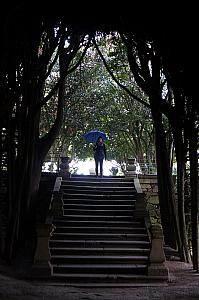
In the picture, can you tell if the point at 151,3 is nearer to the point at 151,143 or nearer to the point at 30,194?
the point at 30,194

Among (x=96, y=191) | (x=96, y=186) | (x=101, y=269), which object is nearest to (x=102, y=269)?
(x=101, y=269)

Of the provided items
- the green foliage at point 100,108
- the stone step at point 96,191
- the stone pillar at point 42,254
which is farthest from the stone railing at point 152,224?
the green foliage at point 100,108

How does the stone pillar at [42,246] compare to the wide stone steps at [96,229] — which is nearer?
the stone pillar at [42,246]

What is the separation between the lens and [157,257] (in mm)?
10086

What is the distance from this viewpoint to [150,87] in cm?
1201

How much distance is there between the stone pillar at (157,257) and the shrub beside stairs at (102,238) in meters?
0.02

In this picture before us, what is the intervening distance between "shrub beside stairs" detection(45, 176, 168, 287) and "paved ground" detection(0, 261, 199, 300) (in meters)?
0.61

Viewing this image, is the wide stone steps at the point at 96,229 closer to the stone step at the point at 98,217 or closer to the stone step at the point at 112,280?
the stone step at the point at 98,217

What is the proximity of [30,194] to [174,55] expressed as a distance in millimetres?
5774

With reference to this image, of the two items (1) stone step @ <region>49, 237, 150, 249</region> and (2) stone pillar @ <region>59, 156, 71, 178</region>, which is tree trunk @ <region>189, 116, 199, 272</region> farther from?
(2) stone pillar @ <region>59, 156, 71, 178</region>

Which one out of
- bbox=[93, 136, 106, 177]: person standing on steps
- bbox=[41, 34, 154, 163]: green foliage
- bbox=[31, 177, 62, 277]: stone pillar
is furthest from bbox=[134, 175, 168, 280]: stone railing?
bbox=[41, 34, 154, 163]: green foliage

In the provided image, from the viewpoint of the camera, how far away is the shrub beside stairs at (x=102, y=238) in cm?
994

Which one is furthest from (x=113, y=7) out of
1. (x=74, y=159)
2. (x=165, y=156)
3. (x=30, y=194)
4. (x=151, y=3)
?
(x=74, y=159)

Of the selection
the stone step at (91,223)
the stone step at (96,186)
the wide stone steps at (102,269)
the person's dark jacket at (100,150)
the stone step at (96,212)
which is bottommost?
the wide stone steps at (102,269)
